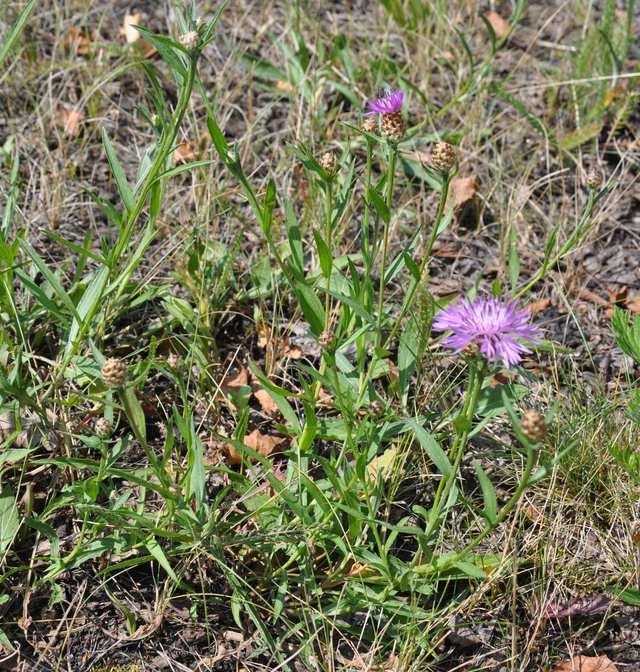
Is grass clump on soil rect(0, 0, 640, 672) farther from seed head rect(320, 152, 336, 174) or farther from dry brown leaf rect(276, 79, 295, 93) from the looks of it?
dry brown leaf rect(276, 79, 295, 93)

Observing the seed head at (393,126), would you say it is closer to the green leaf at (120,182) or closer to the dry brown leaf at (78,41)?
the green leaf at (120,182)

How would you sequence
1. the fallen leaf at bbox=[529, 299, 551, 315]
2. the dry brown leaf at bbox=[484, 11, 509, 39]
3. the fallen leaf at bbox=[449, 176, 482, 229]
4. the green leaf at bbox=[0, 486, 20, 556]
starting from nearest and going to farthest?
the green leaf at bbox=[0, 486, 20, 556] → the fallen leaf at bbox=[529, 299, 551, 315] → the fallen leaf at bbox=[449, 176, 482, 229] → the dry brown leaf at bbox=[484, 11, 509, 39]

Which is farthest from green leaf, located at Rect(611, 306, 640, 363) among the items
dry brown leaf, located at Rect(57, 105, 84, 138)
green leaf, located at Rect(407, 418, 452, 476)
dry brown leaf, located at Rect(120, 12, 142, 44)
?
dry brown leaf, located at Rect(120, 12, 142, 44)

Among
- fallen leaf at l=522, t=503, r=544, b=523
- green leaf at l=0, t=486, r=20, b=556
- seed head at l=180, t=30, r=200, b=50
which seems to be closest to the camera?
seed head at l=180, t=30, r=200, b=50

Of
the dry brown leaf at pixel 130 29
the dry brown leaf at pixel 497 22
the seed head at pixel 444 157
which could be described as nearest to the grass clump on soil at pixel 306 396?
the seed head at pixel 444 157

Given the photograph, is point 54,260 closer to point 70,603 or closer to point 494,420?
Answer: point 70,603

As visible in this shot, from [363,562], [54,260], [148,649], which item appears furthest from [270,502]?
[54,260]

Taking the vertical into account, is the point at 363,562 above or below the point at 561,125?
below
